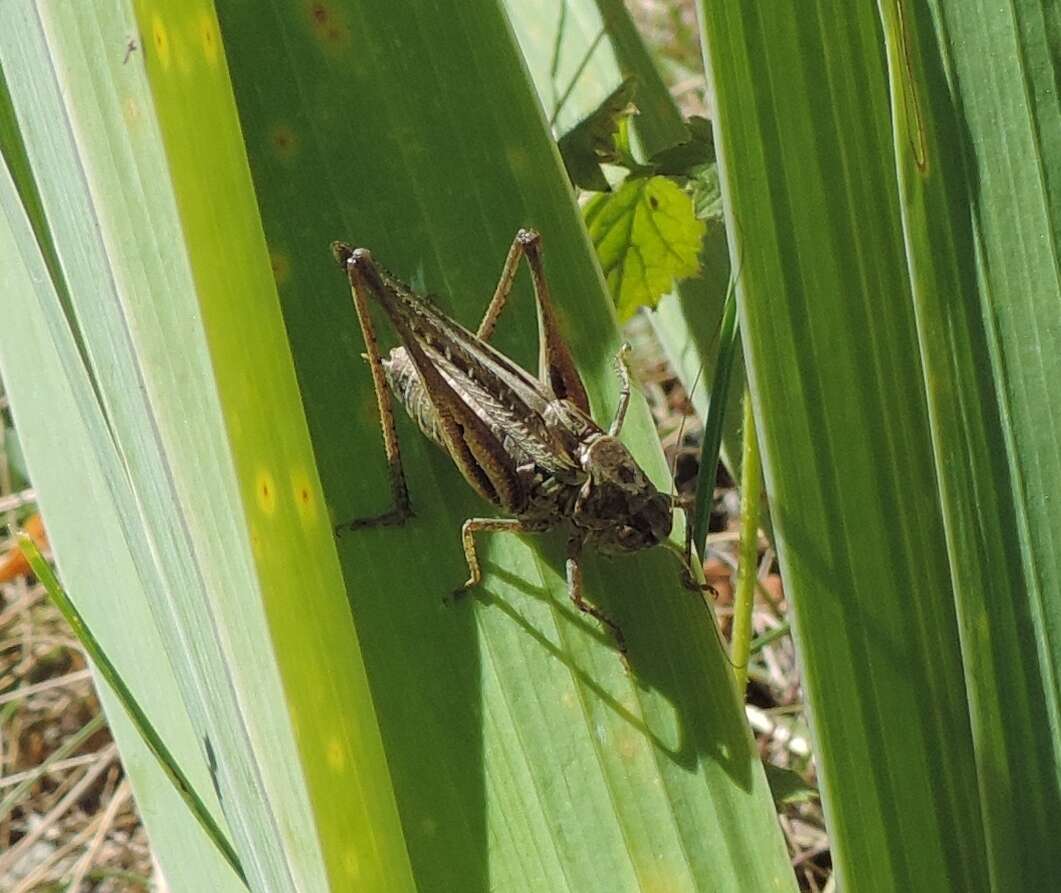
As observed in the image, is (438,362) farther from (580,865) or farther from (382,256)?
(580,865)

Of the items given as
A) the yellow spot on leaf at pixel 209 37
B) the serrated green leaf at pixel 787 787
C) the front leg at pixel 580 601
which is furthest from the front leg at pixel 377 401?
the serrated green leaf at pixel 787 787

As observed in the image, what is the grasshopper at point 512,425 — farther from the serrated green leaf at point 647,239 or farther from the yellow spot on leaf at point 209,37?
the yellow spot on leaf at point 209,37

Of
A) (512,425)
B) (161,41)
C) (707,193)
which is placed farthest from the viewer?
(512,425)

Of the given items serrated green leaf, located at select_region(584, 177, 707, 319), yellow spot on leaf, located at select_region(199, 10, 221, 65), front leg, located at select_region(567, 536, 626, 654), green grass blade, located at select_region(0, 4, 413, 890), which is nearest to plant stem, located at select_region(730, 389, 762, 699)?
front leg, located at select_region(567, 536, 626, 654)

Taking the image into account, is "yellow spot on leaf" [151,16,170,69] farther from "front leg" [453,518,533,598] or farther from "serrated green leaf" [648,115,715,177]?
"serrated green leaf" [648,115,715,177]

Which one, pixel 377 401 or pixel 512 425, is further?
pixel 512 425

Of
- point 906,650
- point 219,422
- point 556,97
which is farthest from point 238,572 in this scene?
point 556,97

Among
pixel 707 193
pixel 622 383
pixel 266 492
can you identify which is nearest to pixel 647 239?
pixel 707 193

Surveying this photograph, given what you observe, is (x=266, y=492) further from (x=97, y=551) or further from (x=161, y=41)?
(x=97, y=551)
